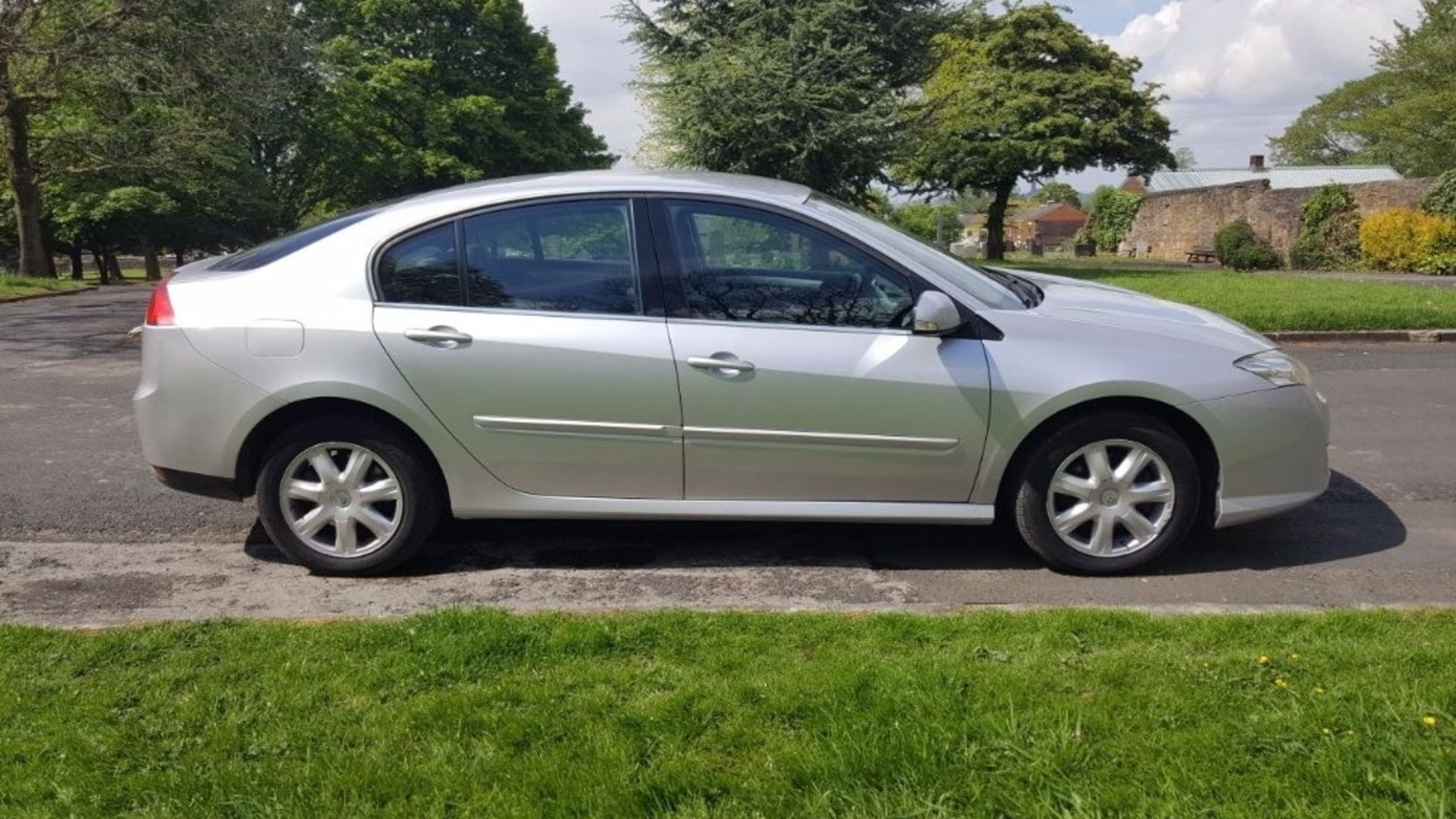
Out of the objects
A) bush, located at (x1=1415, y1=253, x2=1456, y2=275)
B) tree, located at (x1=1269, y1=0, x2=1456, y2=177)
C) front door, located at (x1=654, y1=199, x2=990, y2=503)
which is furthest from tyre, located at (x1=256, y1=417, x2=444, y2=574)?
tree, located at (x1=1269, y1=0, x2=1456, y2=177)

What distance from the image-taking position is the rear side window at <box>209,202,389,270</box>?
4527 millimetres

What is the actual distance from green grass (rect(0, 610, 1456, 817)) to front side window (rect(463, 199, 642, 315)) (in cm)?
132

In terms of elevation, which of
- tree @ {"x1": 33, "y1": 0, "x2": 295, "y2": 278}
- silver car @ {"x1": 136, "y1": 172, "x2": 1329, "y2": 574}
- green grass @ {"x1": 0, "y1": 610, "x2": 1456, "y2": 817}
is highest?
tree @ {"x1": 33, "y1": 0, "x2": 295, "y2": 278}

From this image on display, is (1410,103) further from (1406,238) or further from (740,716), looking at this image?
(740,716)

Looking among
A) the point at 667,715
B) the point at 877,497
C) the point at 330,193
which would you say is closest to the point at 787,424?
the point at 877,497

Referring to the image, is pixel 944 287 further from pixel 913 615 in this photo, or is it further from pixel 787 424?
pixel 913 615

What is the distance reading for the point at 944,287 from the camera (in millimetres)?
4375

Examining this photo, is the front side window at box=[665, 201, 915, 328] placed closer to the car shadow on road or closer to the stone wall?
the car shadow on road

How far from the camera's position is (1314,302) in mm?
12930

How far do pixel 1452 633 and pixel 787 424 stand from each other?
231 cm

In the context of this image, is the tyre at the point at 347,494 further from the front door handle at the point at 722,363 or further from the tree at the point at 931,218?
the tree at the point at 931,218

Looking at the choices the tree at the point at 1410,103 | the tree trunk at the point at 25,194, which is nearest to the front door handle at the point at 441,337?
the tree trunk at the point at 25,194

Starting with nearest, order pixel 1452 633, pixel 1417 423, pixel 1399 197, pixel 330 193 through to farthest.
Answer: pixel 1452 633 → pixel 1417 423 → pixel 1399 197 → pixel 330 193

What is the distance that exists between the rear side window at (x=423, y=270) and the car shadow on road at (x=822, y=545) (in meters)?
1.14
